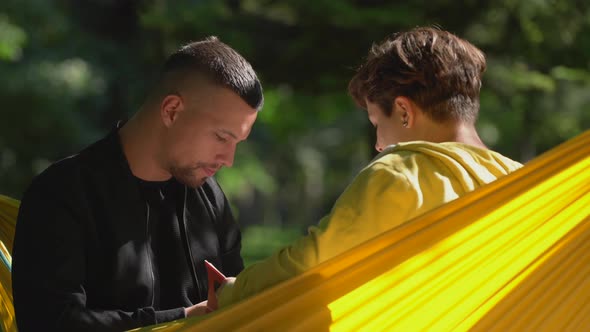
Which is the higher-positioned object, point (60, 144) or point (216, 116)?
point (216, 116)

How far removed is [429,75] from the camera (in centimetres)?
244

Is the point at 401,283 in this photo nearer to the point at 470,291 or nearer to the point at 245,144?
the point at 470,291

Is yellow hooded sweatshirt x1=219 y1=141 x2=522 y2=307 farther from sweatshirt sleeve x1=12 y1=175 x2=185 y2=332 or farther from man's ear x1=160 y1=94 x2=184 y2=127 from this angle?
man's ear x1=160 y1=94 x2=184 y2=127

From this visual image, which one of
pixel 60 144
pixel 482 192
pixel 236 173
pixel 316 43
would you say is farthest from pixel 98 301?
pixel 236 173

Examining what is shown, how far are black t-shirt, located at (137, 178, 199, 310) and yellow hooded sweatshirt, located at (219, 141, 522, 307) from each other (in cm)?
65

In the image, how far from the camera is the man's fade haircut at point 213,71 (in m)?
2.79

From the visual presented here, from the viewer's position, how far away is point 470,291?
7.63 feet

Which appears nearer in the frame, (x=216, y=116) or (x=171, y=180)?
(x=216, y=116)

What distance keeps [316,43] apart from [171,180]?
22.6 ft

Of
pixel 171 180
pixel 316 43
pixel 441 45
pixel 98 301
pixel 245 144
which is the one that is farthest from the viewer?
pixel 245 144

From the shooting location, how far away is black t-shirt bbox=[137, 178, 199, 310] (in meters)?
2.92

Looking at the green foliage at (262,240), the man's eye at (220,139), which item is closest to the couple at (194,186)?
the man's eye at (220,139)

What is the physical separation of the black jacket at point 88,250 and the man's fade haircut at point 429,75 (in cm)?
77

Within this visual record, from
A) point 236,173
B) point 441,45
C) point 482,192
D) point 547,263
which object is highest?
point 441,45
